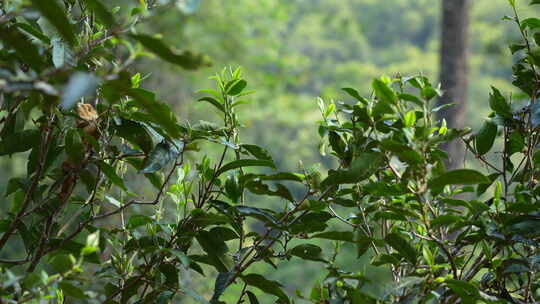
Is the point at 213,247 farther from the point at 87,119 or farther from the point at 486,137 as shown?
the point at 486,137

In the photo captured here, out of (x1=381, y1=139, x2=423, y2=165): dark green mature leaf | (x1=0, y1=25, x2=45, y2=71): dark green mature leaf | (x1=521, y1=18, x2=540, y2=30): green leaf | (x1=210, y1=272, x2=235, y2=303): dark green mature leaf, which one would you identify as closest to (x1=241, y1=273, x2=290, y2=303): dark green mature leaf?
(x1=210, y1=272, x2=235, y2=303): dark green mature leaf

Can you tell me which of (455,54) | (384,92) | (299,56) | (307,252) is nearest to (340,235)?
(307,252)

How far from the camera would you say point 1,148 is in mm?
772

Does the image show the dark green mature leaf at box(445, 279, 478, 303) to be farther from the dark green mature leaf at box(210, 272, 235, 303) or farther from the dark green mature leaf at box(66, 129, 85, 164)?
the dark green mature leaf at box(66, 129, 85, 164)

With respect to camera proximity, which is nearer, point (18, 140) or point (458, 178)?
point (458, 178)

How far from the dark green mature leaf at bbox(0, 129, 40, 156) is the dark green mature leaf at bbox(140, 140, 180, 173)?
17 cm

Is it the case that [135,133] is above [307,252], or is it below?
above

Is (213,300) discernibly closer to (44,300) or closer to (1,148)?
(44,300)

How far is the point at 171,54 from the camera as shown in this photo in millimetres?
493

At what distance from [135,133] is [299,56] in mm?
10348

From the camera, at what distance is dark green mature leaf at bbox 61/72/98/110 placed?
46 cm

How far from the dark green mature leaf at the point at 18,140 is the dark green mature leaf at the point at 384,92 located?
16.8 inches

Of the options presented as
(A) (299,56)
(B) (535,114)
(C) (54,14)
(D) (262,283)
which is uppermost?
(C) (54,14)

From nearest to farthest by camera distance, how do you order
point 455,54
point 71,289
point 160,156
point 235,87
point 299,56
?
point 71,289 < point 160,156 < point 235,87 < point 455,54 < point 299,56
